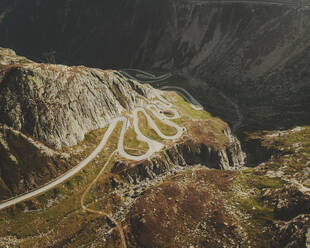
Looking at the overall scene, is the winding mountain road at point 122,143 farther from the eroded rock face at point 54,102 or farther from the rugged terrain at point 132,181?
the eroded rock face at point 54,102

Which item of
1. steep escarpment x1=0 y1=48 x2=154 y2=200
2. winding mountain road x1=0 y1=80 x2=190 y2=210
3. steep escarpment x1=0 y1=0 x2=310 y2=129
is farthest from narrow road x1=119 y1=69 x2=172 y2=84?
steep escarpment x1=0 y1=48 x2=154 y2=200

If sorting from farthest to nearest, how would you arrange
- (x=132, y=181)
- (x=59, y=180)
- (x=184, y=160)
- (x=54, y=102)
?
(x=184, y=160)
(x=54, y=102)
(x=132, y=181)
(x=59, y=180)

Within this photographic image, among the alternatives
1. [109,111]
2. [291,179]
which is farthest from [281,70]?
[109,111]

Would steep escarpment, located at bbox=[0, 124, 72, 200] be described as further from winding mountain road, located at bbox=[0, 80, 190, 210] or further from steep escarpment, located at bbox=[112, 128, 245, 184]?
steep escarpment, located at bbox=[112, 128, 245, 184]

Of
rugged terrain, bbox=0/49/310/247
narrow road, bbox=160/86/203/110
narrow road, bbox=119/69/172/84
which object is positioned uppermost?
narrow road, bbox=119/69/172/84

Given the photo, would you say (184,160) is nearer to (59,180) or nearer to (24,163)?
(59,180)

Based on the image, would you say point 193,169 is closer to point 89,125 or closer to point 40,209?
point 89,125

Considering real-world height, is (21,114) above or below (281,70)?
below

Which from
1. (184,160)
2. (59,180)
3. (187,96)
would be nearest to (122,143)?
(184,160)

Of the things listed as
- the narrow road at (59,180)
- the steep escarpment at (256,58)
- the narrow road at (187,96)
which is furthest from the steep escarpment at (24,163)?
the steep escarpment at (256,58)
